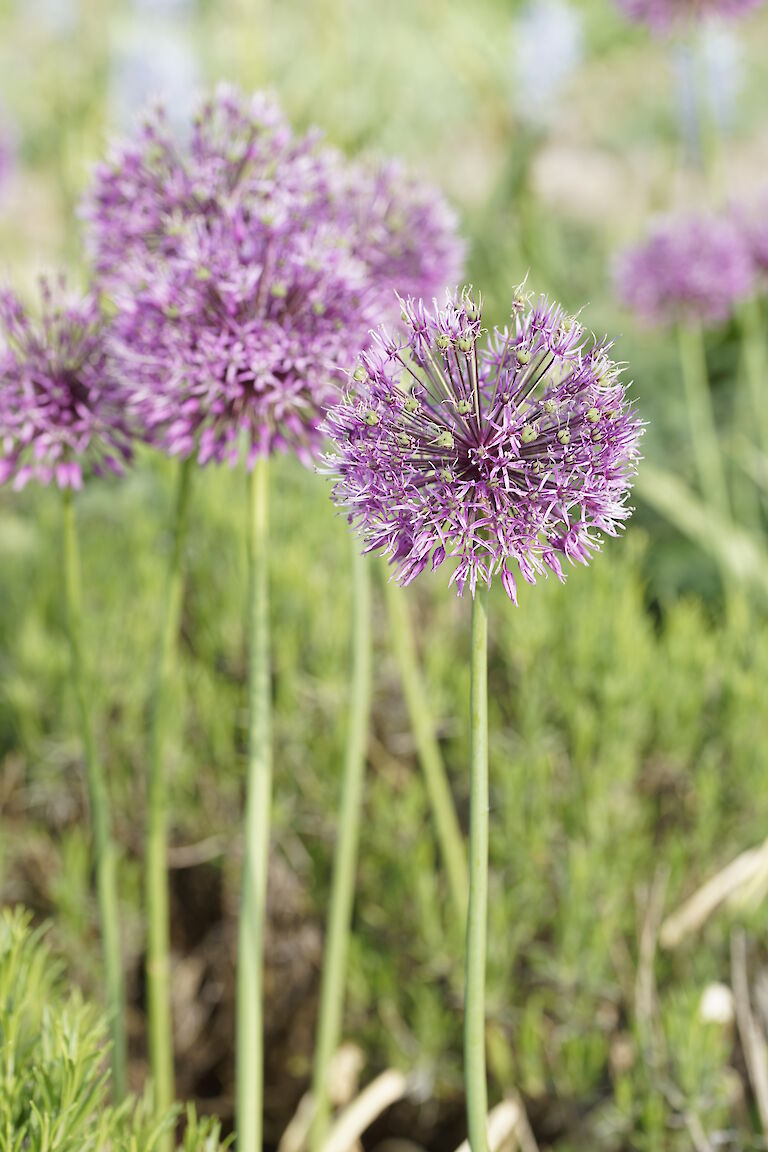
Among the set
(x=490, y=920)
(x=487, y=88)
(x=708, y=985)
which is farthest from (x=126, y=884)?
(x=487, y=88)

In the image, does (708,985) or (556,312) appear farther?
(708,985)

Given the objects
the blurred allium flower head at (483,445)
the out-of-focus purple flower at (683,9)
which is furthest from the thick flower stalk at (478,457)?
the out-of-focus purple flower at (683,9)

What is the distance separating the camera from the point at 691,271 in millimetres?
2562

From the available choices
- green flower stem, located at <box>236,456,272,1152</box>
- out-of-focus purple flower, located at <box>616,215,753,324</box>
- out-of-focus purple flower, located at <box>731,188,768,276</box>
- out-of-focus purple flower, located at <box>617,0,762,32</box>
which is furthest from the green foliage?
out-of-focus purple flower, located at <box>617,0,762,32</box>

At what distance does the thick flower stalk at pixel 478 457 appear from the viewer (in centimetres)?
91

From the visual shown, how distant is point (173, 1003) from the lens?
7.25 feet

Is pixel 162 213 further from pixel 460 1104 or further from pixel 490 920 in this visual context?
pixel 460 1104

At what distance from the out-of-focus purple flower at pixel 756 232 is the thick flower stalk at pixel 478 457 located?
2006mm

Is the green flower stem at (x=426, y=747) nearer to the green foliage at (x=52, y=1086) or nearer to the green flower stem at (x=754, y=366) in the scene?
the green foliage at (x=52, y=1086)

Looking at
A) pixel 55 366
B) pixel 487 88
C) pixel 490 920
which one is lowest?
pixel 490 920

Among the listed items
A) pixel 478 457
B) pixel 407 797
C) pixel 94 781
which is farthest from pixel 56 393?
pixel 407 797

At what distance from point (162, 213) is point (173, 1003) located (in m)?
1.52

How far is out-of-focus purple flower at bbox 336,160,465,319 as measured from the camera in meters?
1.51

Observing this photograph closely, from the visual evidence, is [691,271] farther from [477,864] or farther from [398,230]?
[477,864]
